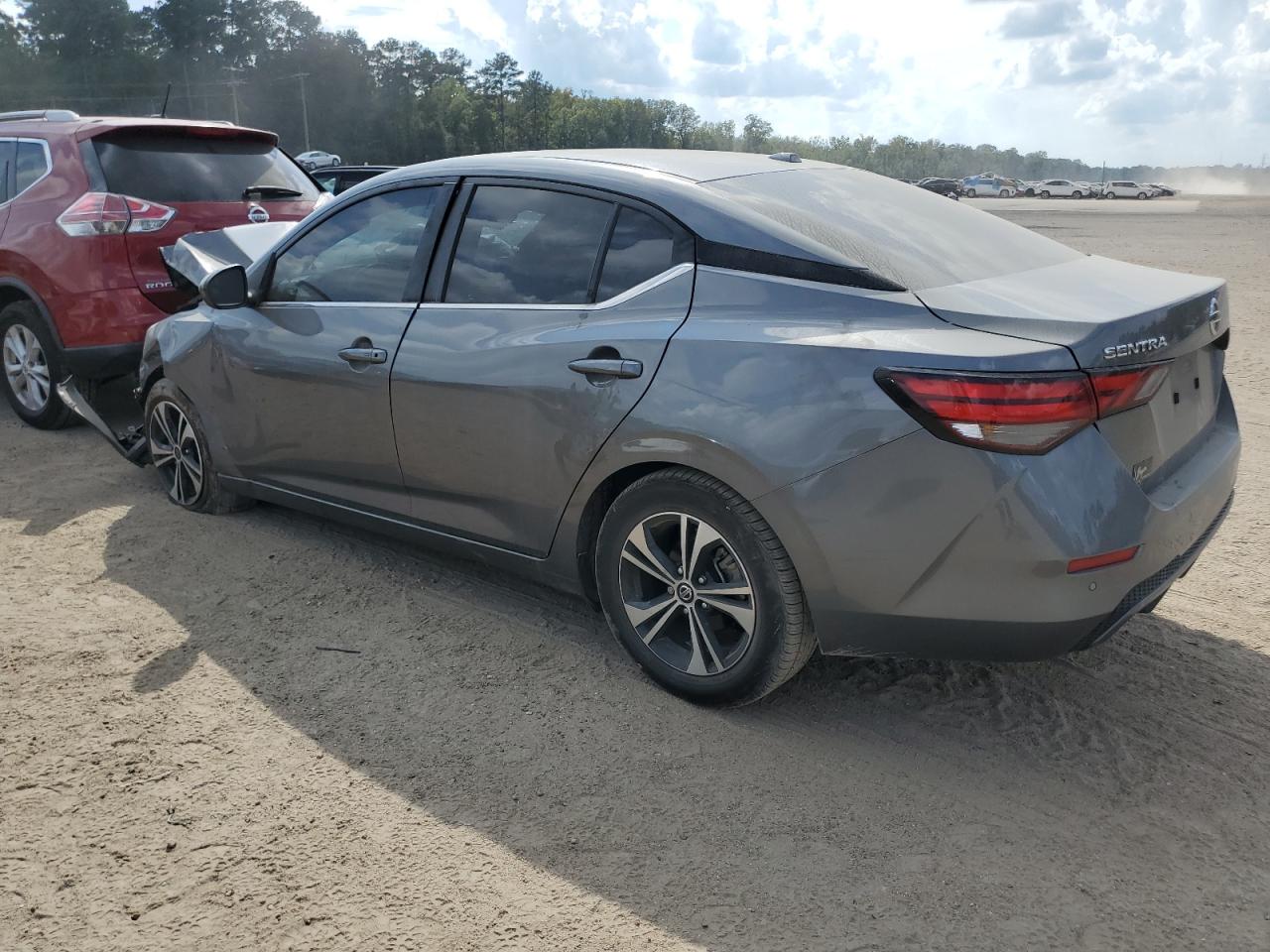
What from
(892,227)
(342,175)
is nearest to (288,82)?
(342,175)

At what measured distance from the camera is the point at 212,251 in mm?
6062

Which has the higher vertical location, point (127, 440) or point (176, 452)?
point (176, 452)

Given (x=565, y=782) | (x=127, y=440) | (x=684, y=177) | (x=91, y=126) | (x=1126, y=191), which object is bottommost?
(x=1126, y=191)

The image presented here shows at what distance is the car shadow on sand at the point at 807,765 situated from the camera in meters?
2.61

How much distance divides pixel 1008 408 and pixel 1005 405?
1cm

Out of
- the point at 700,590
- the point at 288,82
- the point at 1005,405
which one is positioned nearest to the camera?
the point at 1005,405

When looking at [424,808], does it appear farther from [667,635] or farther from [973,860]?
[973,860]

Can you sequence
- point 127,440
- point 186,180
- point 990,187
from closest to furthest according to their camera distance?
point 127,440 → point 186,180 → point 990,187

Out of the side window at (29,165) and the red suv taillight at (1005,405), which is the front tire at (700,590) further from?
the side window at (29,165)

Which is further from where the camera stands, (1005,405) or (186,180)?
(186,180)

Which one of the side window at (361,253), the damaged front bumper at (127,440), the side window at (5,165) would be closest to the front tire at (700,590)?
the side window at (361,253)

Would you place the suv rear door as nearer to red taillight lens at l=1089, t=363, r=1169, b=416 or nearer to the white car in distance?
red taillight lens at l=1089, t=363, r=1169, b=416

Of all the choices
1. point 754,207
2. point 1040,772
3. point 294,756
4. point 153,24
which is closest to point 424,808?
point 294,756

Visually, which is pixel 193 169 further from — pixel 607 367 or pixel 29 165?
pixel 607 367
